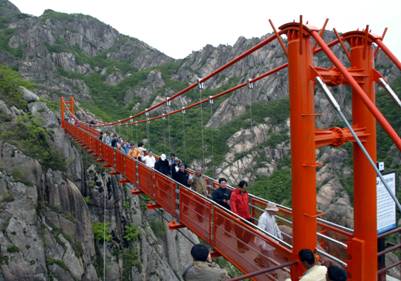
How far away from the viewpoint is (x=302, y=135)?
3762mm

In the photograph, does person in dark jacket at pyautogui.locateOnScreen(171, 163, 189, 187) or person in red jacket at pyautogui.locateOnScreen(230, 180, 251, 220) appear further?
person in dark jacket at pyautogui.locateOnScreen(171, 163, 189, 187)

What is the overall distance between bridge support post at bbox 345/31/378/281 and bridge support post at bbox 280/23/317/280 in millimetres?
488

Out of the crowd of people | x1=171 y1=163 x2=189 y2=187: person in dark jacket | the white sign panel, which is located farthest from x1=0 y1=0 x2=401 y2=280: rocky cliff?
the white sign panel

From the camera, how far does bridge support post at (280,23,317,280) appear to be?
3.76 m

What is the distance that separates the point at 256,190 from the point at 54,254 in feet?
94.7

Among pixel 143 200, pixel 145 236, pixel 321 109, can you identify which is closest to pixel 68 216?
pixel 145 236

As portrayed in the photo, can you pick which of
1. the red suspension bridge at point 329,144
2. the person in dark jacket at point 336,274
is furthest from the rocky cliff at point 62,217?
the person in dark jacket at point 336,274

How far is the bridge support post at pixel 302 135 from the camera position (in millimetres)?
3762

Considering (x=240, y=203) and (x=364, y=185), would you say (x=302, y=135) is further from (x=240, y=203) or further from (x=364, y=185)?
(x=240, y=203)

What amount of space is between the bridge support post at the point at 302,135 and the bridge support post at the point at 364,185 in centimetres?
49

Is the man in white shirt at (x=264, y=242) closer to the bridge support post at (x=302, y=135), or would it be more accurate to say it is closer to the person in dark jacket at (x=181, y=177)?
the bridge support post at (x=302, y=135)

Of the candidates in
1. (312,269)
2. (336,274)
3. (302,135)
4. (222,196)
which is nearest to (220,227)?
(222,196)

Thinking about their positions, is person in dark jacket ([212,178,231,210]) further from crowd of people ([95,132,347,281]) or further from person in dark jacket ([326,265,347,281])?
person in dark jacket ([326,265,347,281])

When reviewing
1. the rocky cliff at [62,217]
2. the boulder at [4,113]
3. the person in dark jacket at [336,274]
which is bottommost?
the rocky cliff at [62,217]
